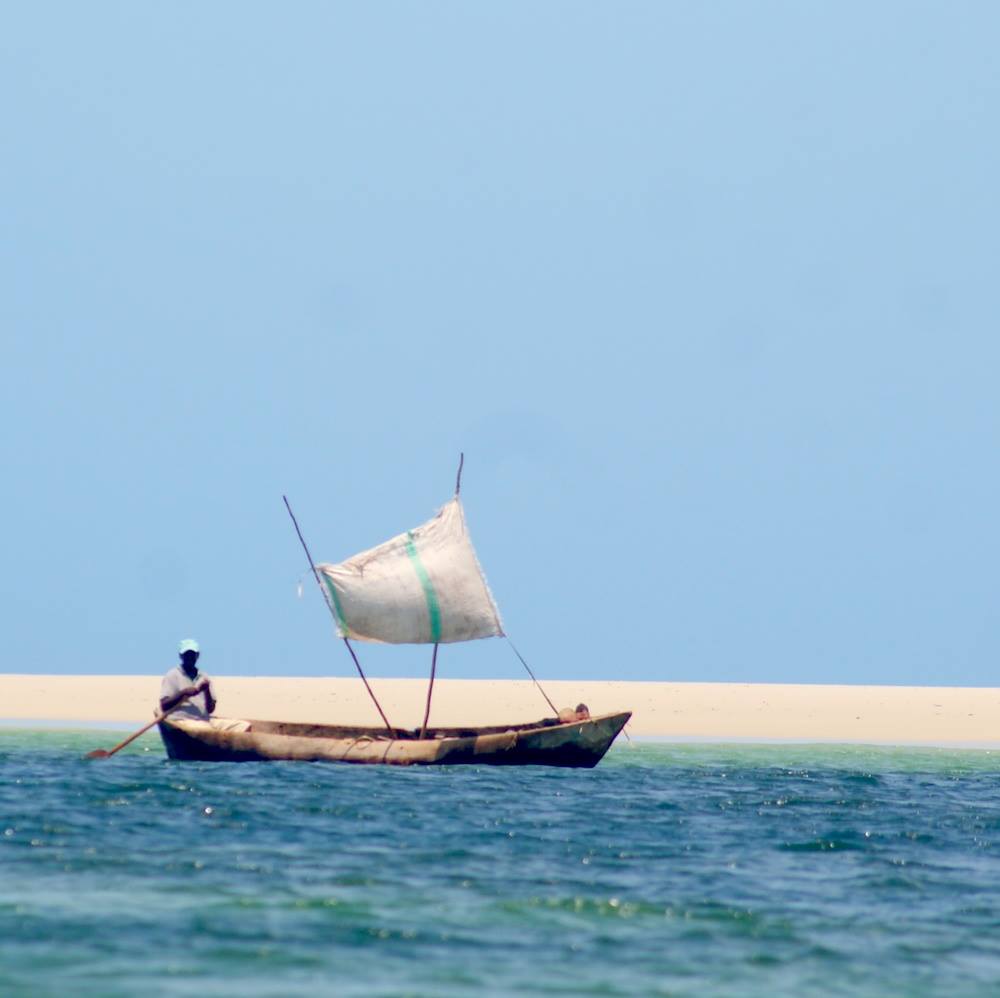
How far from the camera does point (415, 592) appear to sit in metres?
27.1

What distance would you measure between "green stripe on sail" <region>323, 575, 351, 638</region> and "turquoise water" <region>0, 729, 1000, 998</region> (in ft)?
10.7

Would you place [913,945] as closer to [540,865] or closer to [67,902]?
[540,865]

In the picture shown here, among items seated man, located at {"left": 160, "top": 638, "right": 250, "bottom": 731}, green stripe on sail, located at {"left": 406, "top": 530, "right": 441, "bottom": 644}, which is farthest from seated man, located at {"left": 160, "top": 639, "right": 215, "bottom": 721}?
green stripe on sail, located at {"left": 406, "top": 530, "right": 441, "bottom": 644}

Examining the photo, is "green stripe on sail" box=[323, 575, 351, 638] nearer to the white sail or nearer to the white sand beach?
the white sail

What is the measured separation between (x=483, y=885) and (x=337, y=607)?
43.6 feet

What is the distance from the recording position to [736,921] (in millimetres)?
13078

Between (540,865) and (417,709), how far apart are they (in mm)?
28557

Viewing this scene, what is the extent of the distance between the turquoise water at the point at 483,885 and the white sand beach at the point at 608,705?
51.5ft

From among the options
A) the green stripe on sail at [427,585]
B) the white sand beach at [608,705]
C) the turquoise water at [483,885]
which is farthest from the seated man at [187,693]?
the white sand beach at [608,705]

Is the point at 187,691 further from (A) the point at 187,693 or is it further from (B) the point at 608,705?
(B) the point at 608,705

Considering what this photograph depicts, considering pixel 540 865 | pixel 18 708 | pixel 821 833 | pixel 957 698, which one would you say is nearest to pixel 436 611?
pixel 821 833

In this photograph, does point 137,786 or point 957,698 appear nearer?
point 137,786

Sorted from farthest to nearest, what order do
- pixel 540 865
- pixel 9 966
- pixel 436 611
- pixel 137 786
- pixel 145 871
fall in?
1. pixel 436 611
2. pixel 137 786
3. pixel 540 865
4. pixel 145 871
5. pixel 9 966

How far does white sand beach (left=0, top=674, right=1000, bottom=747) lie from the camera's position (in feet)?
132
